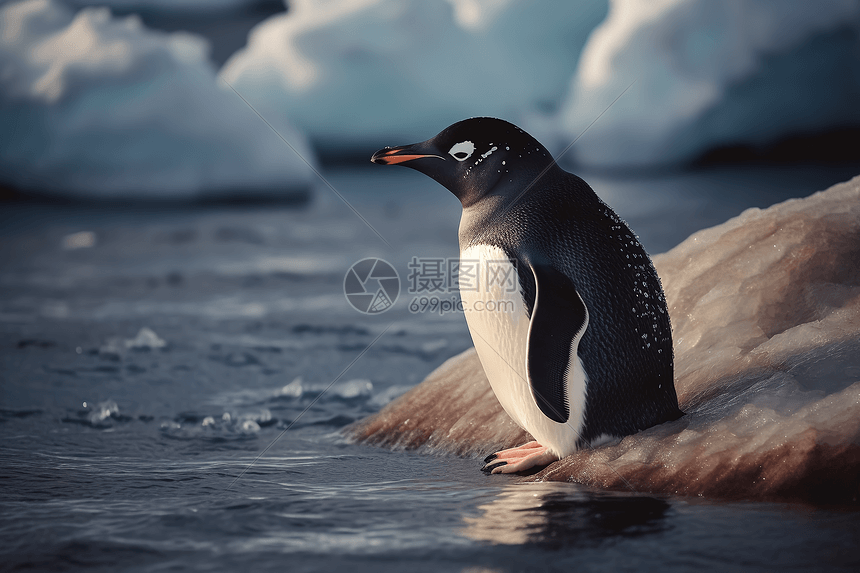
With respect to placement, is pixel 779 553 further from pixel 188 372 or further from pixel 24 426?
pixel 188 372

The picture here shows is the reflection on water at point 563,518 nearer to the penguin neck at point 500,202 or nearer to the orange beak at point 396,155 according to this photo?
the penguin neck at point 500,202

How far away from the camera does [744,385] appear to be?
7.73ft

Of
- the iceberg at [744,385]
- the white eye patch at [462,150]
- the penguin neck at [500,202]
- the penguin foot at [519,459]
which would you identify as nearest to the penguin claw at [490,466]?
the penguin foot at [519,459]

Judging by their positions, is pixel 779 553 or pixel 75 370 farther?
pixel 75 370

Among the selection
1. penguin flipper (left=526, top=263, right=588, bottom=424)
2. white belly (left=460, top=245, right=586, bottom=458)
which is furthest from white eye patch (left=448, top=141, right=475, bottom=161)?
penguin flipper (left=526, top=263, right=588, bottom=424)

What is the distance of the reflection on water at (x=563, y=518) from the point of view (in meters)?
1.78

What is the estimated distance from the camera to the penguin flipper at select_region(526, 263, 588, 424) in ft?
7.07

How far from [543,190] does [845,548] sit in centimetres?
128

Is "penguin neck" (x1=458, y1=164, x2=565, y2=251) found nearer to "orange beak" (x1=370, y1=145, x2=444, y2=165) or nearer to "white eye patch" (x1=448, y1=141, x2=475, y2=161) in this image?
"white eye patch" (x1=448, y1=141, x2=475, y2=161)

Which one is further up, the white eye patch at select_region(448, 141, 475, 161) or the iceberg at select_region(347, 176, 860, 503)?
the white eye patch at select_region(448, 141, 475, 161)

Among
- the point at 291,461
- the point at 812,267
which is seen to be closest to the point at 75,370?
the point at 291,461

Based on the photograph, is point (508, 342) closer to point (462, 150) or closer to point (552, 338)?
point (552, 338)

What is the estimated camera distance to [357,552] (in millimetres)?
1724

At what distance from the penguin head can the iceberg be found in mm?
884
